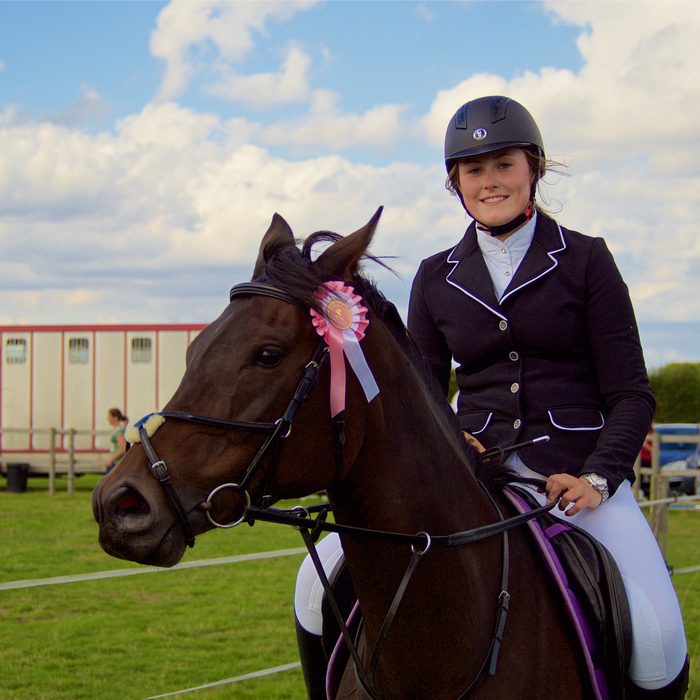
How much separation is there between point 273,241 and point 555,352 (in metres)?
1.11

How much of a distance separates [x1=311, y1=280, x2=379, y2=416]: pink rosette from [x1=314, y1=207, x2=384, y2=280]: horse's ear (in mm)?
44

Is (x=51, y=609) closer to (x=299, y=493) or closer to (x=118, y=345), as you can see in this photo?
(x=299, y=493)

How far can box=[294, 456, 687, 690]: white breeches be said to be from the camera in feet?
8.97

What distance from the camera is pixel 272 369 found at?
87.5 inches

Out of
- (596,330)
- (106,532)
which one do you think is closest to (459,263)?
(596,330)

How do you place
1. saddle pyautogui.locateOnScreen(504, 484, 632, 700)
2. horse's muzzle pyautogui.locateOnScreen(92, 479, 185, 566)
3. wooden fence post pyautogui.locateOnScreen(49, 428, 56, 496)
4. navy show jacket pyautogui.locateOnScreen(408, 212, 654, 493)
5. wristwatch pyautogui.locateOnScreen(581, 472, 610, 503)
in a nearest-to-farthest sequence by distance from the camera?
horse's muzzle pyautogui.locateOnScreen(92, 479, 185, 566), saddle pyautogui.locateOnScreen(504, 484, 632, 700), wristwatch pyautogui.locateOnScreen(581, 472, 610, 503), navy show jacket pyautogui.locateOnScreen(408, 212, 654, 493), wooden fence post pyautogui.locateOnScreen(49, 428, 56, 496)

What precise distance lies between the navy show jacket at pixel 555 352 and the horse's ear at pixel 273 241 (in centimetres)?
69

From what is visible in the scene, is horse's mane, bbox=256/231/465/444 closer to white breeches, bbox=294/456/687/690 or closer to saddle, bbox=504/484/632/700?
saddle, bbox=504/484/632/700

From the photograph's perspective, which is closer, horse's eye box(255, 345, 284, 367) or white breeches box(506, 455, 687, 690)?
horse's eye box(255, 345, 284, 367)

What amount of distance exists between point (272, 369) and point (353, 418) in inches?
10.2

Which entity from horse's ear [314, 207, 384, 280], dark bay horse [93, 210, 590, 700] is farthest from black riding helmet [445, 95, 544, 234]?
horse's ear [314, 207, 384, 280]

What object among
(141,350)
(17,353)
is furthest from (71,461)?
(17,353)

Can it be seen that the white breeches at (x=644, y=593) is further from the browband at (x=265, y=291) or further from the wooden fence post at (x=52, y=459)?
the wooden fence post at (x=52, y=459)

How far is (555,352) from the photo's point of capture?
3.10 metres
